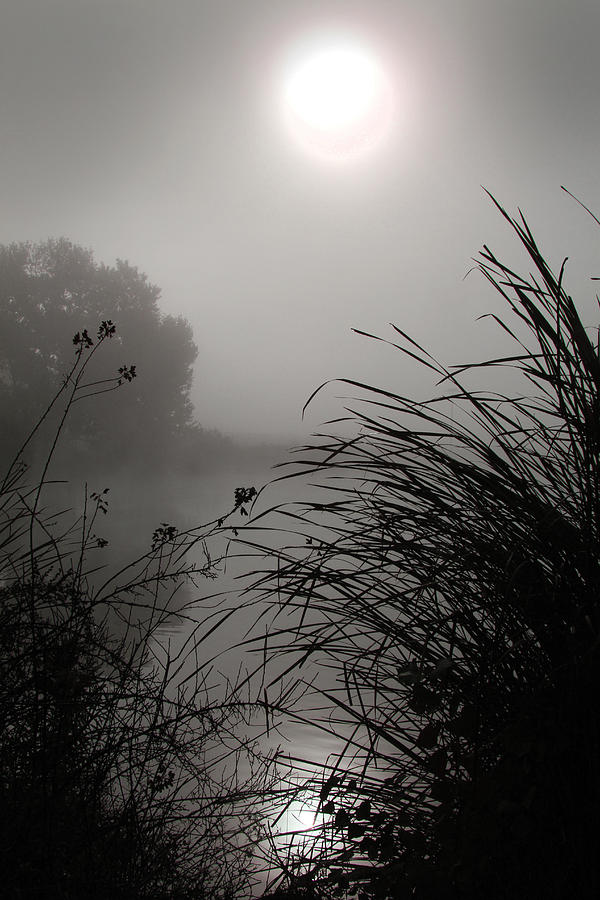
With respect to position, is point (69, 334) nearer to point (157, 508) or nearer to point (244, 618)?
point (157, 508)

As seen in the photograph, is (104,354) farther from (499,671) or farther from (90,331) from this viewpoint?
(499,671)

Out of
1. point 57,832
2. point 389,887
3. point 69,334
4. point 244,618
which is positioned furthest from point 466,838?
point 69,334

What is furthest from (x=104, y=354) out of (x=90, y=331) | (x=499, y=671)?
(x=499, y=671)

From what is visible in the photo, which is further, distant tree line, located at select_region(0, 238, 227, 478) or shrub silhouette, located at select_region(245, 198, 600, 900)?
distant tree line, located at select_region(0, 238, 227, 478)

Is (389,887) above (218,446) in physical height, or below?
below

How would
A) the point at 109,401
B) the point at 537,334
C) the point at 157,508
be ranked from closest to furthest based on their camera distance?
the point at 537,334 < the point at 109,401 < the point at 157,508

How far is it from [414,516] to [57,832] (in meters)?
0.55

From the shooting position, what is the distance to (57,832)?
730mm

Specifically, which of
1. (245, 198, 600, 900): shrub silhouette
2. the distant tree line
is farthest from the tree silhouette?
(245, 198, 600, 900): shrub silhouette

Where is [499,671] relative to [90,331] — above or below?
below

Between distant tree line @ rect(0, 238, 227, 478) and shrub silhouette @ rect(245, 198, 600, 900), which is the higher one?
distant tree line @ rect(0, 238, 227, 478)

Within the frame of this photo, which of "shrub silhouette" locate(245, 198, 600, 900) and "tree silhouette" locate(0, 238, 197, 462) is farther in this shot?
"tree silhouette" locate(0, 238, 197, 462)

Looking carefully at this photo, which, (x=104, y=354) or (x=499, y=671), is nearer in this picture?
(x=499, y=671)

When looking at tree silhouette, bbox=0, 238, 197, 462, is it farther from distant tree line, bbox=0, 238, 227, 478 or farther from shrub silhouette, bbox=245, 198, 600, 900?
shrub silhouette, bbox=245, 198, 600, 900
